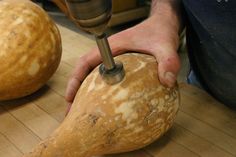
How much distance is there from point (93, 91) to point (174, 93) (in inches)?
4.6

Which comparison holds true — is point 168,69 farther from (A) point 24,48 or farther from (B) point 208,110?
(A) point 24,48

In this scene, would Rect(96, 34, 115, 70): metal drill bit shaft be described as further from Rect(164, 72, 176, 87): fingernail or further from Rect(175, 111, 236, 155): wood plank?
Rect(175, 111, 236, 155): wood plank

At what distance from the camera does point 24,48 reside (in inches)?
26.7

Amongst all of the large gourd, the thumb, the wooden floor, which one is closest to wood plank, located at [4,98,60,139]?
the wooden floor

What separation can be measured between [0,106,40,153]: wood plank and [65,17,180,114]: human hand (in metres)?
0.09

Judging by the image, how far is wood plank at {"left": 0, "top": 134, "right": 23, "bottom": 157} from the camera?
569 mm

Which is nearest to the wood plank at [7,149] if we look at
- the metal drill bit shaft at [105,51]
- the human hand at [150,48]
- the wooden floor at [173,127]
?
the wooden floor at [173,127]

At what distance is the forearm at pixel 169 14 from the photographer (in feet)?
1.94

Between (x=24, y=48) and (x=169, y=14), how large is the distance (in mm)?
275

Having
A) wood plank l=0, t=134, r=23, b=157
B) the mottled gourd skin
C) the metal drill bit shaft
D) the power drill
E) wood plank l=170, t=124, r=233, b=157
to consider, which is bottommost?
wood plank l=170, t=124, r=233, b=157

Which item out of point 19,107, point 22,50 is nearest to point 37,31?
point 22,50

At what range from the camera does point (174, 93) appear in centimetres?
52

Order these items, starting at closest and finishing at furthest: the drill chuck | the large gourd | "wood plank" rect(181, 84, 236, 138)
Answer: the drill chuck
the large gourd
"wood plank" rect(181, 84, 236, 138)

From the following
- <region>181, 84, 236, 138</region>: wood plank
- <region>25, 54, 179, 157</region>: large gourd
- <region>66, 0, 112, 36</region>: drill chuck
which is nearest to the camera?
<region>66, 0, 112, 36</region>: drill chuck
